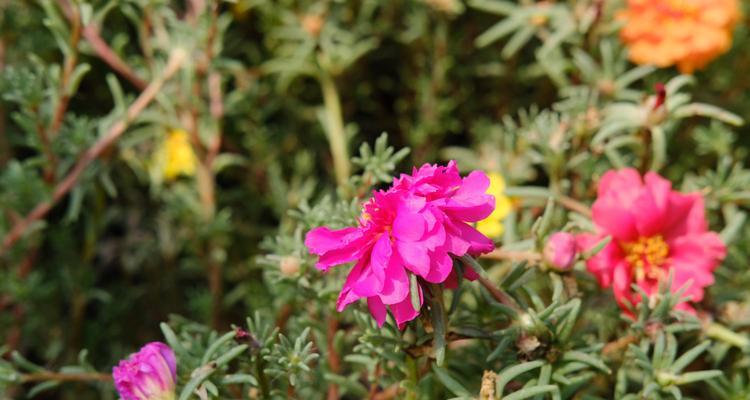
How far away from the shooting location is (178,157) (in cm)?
154

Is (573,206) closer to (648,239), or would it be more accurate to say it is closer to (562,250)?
(648,239)

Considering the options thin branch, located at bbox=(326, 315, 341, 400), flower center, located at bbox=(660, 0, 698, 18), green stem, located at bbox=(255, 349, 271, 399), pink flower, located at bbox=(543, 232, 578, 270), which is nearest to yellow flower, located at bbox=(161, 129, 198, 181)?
thin branch, located at bbox=(326, 315, 341, 400)

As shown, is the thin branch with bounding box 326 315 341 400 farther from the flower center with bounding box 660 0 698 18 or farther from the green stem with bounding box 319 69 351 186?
the flower center with bounding box 660 0 698 18

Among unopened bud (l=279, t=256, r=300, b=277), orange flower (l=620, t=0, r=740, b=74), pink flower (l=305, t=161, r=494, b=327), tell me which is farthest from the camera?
orange flower (l=620, t=0, r=740, b=74)

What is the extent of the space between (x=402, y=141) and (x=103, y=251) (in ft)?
2.41

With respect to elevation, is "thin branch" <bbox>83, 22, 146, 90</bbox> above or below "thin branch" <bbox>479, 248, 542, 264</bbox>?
above

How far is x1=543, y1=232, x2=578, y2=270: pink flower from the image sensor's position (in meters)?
0.95

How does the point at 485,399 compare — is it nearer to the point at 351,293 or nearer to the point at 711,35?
the point at 351,293

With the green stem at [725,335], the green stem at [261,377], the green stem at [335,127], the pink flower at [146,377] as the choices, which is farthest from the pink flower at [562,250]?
the green stem at [335,127]

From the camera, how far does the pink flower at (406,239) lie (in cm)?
75

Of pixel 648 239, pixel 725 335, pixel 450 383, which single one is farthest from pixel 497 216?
pixel 450 383

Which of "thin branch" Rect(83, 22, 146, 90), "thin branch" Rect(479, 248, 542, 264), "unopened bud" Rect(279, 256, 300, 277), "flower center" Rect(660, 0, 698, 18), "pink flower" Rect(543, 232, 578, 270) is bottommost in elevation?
"thin branch" Rect(479, 248, 542, 264)

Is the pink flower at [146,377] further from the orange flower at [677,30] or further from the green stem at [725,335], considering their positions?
the orange flower at [677,30]

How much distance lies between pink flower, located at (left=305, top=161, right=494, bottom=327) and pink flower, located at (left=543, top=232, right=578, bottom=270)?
18 cm
